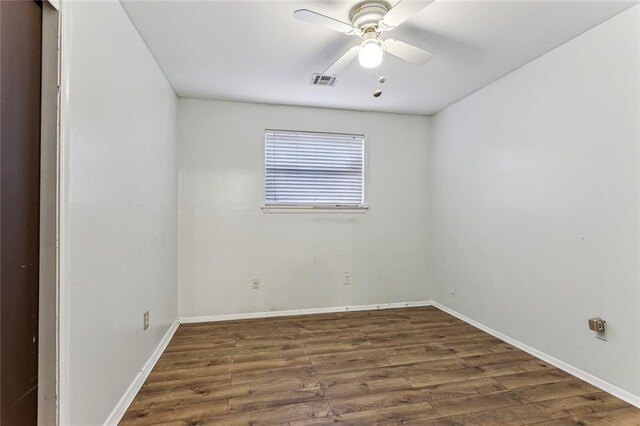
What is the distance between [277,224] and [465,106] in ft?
7.71

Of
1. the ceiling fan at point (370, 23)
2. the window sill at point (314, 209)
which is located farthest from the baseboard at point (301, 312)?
the ceiling fan at point (370, 23)

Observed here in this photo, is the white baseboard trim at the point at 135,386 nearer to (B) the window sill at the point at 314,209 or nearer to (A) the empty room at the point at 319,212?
(A) the empty room at the point at 319,212

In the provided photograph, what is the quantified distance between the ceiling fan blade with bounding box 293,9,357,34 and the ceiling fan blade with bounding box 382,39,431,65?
0.74ft

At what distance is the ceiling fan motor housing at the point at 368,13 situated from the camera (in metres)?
1.66

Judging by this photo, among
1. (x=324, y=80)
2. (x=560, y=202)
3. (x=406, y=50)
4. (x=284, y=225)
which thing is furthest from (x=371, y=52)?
(x=284, y=225)

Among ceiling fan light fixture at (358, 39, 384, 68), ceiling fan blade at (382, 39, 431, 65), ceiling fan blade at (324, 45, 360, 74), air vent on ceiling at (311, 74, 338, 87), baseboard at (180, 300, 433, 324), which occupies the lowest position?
baseboard at (180, 300, 433, 324)

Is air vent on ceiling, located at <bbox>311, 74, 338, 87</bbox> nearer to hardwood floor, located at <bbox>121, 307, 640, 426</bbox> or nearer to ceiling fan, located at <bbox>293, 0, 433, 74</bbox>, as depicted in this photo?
ceiling fan, located at <bbox>293, 0, 433, 74</bbox>

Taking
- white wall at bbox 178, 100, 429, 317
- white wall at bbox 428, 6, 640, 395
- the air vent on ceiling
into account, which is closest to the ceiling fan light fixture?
the air vent on ceiling

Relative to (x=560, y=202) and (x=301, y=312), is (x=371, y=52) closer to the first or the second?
(x=560, y=202)

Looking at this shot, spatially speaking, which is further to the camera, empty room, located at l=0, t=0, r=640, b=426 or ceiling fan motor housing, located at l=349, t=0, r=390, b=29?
ceiling fan motor housing, located at l=349, t=0, r=390, b=29

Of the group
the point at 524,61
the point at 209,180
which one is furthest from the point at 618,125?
the point at 209,180

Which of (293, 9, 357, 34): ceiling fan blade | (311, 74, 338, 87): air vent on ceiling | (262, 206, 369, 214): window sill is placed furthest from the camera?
(262, 206, 369, 214): window sill

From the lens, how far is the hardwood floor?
1666mm

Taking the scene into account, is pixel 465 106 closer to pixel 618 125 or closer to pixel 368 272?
pixel 618 125
